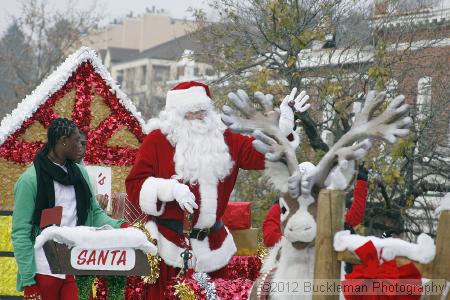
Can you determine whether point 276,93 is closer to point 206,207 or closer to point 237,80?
point 237,80

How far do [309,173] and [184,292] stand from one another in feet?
4.51

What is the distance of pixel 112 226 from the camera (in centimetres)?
666

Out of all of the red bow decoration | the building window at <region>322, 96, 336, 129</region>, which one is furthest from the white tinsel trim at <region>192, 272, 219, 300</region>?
the building window at <region>322, 96, 336, 129</region>

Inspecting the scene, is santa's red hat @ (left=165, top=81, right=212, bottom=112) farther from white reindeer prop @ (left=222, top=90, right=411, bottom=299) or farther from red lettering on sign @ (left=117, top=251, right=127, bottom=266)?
white reindeer prop @ (left=222, top=90, right=411, bottom=299)

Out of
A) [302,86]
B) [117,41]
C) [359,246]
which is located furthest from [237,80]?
[117,41]

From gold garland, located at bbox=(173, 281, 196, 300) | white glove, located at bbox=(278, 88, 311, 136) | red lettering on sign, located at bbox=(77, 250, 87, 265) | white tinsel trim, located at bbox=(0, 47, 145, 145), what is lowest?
gold garland, located at bbox=(173, 281, 196, 300)

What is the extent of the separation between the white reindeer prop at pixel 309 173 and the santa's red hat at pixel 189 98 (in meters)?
1.68

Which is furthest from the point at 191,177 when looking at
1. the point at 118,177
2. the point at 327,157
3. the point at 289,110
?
the point at 118,177

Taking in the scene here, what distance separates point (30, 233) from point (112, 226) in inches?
26.6

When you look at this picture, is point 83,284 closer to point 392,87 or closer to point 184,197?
point 184,197

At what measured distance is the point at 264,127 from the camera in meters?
5.56

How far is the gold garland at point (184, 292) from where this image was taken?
6121mm

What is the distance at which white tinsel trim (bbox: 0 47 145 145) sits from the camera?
8961mm

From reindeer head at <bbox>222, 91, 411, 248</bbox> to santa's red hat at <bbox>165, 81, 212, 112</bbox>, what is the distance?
169cm
